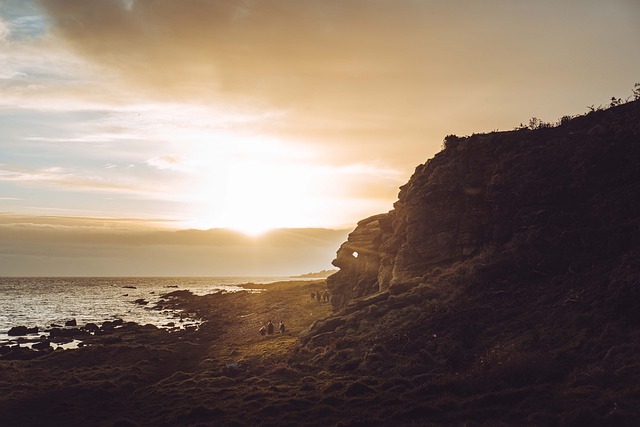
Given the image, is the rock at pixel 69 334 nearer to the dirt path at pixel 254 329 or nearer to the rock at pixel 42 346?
the rock at pixel 42 346

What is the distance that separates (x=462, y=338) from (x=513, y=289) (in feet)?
27.8

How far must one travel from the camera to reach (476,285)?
3909 cm

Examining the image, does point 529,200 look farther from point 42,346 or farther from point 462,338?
point 42,346

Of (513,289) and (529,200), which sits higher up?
(529,200)

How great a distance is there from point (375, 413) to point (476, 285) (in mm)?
20588

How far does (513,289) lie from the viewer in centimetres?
3644

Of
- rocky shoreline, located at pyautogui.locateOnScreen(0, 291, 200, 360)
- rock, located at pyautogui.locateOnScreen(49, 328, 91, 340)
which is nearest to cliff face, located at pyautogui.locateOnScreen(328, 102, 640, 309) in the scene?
rocky shoreline, located at pyautogui.locateOnScreen(0, 291, 200, 360)

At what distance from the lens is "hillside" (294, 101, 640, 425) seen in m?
→ 22.1

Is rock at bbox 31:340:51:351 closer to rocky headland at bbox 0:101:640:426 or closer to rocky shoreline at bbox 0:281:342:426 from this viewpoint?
rocky shoreline at bbox 0:281:342:426

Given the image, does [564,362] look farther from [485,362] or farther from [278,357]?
[278,357]

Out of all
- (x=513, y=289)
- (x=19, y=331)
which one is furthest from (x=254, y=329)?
(x=513, y=289)

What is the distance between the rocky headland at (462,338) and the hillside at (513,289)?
13 centimetres

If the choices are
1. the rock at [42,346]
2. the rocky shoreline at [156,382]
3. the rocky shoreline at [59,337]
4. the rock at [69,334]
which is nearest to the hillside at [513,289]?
the rocky shoreline at [156,382]

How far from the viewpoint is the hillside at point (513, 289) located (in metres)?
22.1
